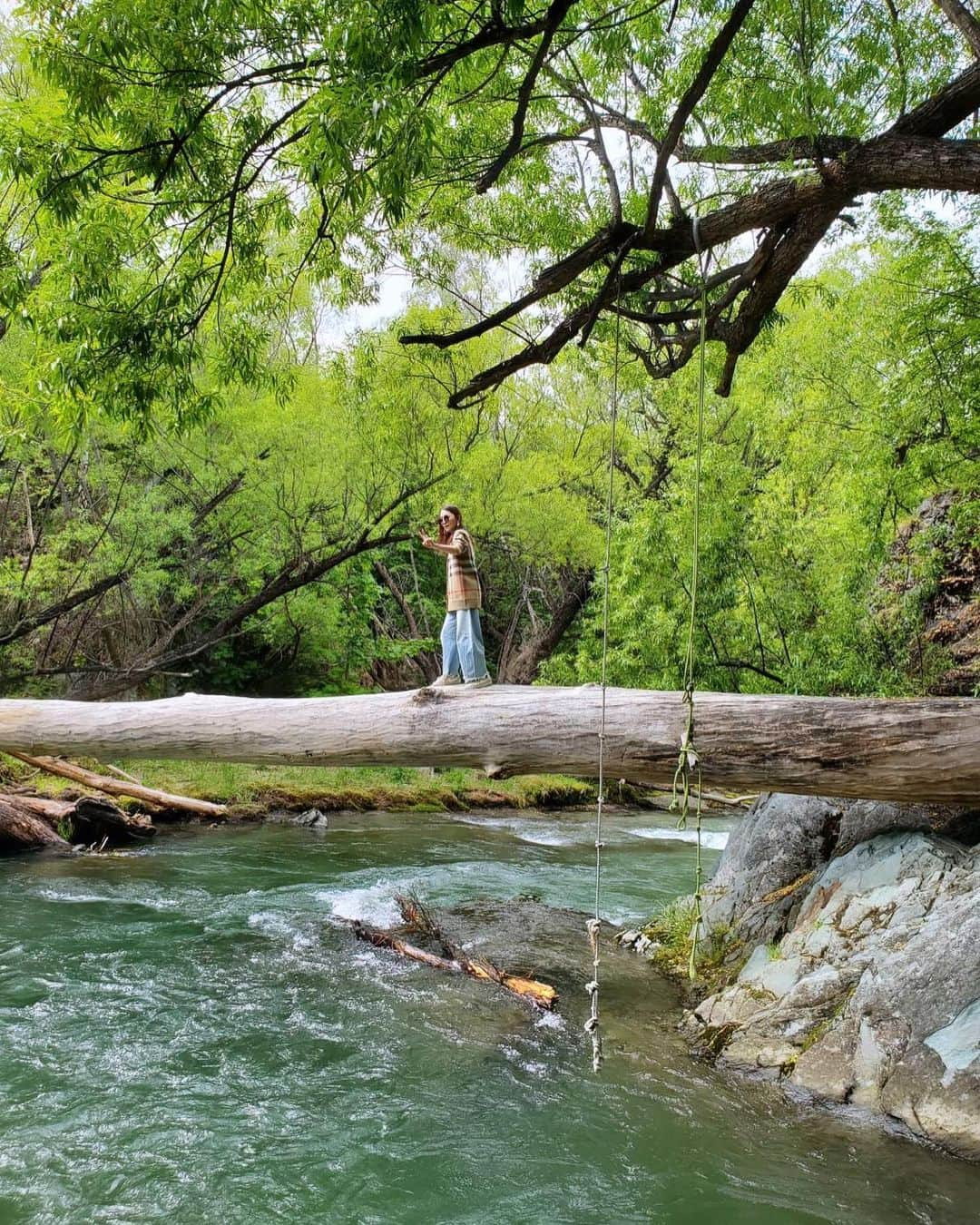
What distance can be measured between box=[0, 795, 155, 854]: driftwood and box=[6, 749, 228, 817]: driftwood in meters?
0.59

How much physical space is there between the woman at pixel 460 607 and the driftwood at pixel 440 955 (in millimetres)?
2132

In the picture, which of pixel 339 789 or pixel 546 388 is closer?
pixel 339 789

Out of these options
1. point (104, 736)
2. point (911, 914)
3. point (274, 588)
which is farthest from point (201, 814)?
point (911, 914)

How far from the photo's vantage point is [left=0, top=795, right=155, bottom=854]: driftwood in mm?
9523

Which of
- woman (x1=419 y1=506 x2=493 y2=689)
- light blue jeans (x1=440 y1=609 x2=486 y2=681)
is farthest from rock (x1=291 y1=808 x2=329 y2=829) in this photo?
light blue jeans (x1=440 y1=609 x2=486 y2=681)

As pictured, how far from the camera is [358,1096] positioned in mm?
4434

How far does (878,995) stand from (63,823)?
8970mm

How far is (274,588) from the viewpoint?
14602 mm

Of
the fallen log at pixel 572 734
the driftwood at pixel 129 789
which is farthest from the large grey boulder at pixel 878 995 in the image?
the driftwood at pixel 129 789

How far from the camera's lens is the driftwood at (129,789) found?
11445mm

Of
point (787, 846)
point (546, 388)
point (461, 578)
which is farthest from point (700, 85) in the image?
point (546, 388)

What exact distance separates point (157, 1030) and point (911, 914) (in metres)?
4.48

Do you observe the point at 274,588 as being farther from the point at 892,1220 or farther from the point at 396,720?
the point at 892,1220

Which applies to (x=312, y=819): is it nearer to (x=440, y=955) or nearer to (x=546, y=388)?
(x=440, y=955)
